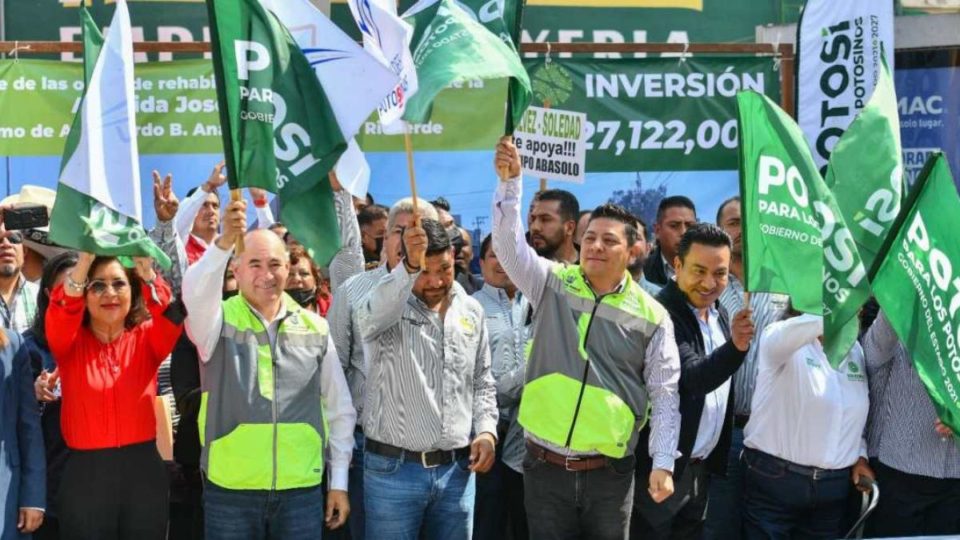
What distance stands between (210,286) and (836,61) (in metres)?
5.30

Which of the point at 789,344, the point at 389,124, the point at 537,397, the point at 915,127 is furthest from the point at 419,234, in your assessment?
the point at 915,127

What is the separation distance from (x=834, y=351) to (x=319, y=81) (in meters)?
2.36

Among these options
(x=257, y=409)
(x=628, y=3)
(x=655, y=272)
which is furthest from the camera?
(x=628, y=3)

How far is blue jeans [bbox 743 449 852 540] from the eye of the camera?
655 cm

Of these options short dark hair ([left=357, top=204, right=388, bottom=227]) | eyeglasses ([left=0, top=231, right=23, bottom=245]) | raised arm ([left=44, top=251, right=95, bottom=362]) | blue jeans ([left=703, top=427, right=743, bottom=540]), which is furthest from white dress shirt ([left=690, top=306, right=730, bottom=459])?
eyeglasses ([left=0, top=231, right=23, bottom=245])

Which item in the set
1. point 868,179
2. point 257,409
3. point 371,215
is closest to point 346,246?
point 371,215

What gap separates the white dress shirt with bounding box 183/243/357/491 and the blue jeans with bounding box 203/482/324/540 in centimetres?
30

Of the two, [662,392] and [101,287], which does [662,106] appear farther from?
[101,287]

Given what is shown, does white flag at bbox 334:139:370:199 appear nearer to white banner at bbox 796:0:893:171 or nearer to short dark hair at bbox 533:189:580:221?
short dark hair at bbox 533:189:580:221

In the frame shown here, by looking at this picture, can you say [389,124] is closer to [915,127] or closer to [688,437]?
[688,437]

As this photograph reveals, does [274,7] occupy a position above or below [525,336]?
above

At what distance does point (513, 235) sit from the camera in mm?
5824

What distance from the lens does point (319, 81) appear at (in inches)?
221

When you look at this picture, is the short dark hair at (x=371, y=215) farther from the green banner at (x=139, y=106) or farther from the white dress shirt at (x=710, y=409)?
the white dress shirt at (x=710, y=409)
